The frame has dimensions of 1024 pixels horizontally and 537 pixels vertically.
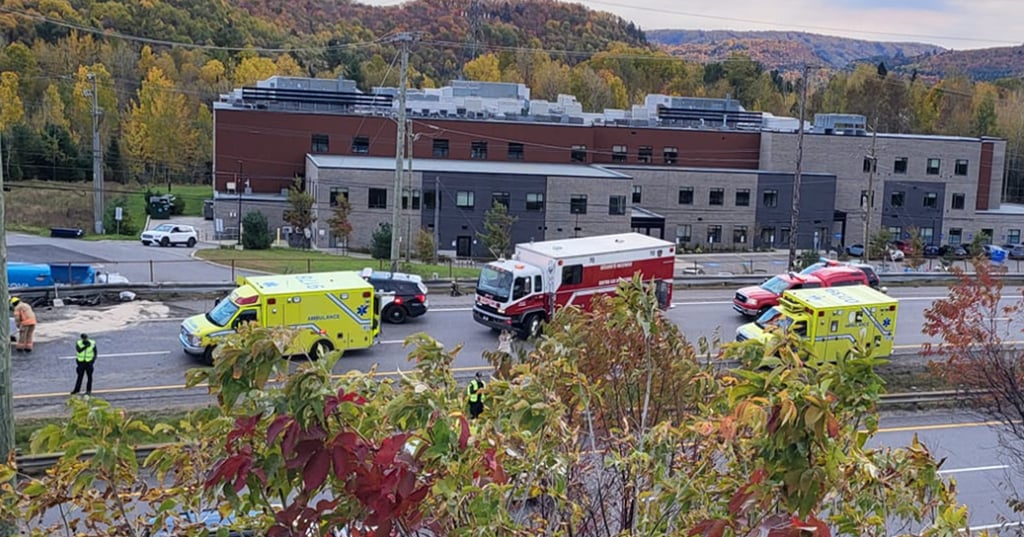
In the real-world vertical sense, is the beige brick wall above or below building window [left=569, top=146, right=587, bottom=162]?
below

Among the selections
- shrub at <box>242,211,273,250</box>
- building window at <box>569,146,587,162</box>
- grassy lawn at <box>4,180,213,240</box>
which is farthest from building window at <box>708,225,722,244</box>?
grassy lawn at <box>4,180,213,240</box>

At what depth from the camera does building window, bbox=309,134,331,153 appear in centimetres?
6662

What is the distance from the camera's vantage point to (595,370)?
829 cm

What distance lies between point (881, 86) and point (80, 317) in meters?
118

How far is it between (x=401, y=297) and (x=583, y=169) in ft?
128

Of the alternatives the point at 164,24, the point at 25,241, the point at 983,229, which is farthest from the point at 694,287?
the point at 164,24

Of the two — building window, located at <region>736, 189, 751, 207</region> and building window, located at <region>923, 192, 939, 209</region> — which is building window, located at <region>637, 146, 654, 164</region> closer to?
building window, located at <region>736, 189, 751, 207</region>

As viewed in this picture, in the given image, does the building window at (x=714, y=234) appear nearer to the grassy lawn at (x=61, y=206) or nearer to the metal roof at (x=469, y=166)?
the metal roof at (x=469, y=166)

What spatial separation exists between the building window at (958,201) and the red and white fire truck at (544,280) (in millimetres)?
54886

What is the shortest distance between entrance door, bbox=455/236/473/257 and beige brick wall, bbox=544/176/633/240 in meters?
5.07

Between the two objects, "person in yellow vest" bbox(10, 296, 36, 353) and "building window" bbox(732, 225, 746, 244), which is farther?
"building window" bbox(732, 225, 746, 244)

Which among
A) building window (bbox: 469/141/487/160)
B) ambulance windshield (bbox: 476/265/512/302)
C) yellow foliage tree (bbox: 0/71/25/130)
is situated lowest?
ambulance windshield (bbox: 476/265/512/302)

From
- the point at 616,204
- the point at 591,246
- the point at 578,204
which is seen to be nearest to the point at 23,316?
the point at 591,246

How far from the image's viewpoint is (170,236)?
175 ft
